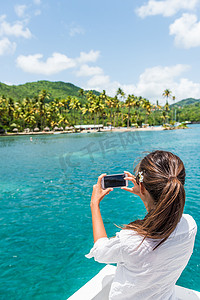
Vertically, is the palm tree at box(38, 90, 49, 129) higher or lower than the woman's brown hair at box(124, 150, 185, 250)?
higher

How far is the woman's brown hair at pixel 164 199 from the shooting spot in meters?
1.32

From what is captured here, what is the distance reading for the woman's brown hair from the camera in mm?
1321

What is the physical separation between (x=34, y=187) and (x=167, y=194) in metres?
12.1

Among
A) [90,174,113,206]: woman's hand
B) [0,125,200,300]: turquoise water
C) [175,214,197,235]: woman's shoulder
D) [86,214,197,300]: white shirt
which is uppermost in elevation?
[90,174,113,206]: woman's hand

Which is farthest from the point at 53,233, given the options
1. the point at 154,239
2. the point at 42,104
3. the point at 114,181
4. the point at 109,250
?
the point at 42,104

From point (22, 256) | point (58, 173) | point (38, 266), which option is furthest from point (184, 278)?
point (58, 173)

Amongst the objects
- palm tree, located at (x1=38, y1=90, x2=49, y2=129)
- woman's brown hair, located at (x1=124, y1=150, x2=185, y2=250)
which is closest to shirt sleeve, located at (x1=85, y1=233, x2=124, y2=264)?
woman's brown hair, located at (x1=124, y1=150, x2=185, y2=250)

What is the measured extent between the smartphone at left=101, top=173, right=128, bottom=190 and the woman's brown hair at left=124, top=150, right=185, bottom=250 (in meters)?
0.49

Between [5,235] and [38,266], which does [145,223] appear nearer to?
[38,266]

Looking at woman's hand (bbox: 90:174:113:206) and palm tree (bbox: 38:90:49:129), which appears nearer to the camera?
woman's hand (bbox: 90:174:113:206)

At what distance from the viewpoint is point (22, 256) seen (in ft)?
19.6

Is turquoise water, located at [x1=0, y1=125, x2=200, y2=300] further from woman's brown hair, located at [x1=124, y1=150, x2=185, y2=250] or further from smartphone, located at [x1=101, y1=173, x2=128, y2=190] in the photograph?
woman's brown hair, located at [x1=124, y1=150, x2=185, y2=250]

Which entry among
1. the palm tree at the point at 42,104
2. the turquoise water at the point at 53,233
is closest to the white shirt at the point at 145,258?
the turquoise water at the point at 53,233

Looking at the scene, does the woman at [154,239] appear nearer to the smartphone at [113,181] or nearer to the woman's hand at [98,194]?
the woman's hand at [98,194]
